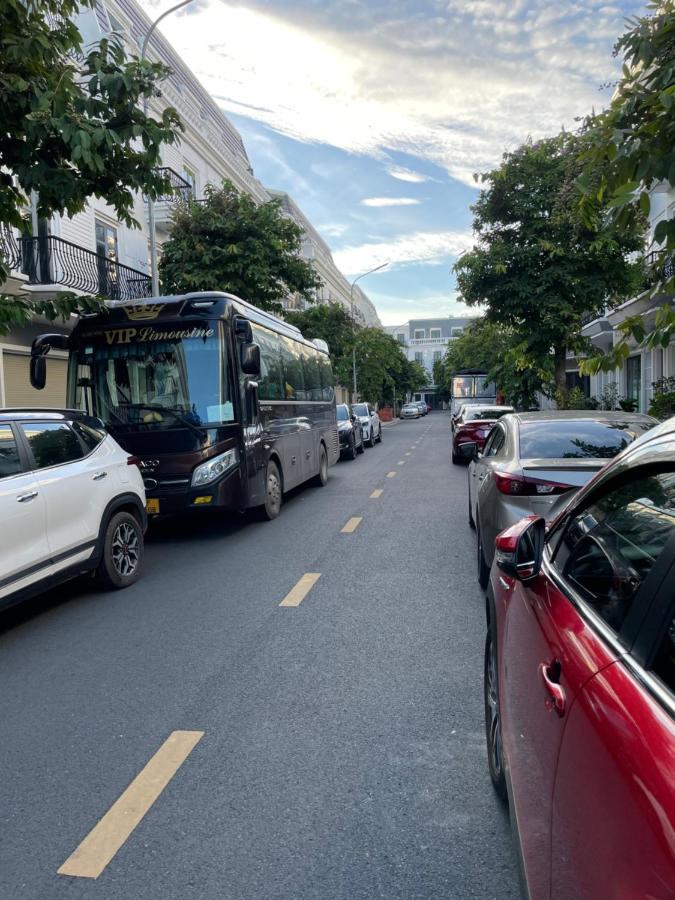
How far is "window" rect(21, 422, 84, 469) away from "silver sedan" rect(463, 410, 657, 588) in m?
3.62

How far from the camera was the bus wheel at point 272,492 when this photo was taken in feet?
34.4

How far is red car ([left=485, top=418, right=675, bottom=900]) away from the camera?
1.26 m

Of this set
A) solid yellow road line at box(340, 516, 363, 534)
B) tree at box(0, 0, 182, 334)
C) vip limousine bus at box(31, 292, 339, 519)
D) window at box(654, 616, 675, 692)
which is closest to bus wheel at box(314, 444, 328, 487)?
solid yellow road line at box(340, 516, 363, 534)

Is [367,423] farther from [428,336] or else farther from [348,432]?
[428,336]

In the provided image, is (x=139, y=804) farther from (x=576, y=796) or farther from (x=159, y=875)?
(x=576, y=796)

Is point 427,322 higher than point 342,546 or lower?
higher

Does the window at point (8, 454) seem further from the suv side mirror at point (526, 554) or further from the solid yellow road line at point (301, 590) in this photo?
the suv side mirror at point (526, 554)

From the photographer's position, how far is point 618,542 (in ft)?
6.51

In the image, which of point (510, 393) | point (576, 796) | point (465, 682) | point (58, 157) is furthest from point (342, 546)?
point (510, 393)

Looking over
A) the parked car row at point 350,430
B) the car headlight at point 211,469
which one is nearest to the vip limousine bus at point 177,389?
the car headlight at point 211,469

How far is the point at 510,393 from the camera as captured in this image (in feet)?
90.2

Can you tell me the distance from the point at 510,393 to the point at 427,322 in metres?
117

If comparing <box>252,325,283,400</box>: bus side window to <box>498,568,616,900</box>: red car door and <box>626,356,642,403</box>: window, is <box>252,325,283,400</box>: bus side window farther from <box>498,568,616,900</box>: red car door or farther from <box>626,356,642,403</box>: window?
<box>626,356,642,403</box>: window

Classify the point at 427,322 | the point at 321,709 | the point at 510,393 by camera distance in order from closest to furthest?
1. the point at 321,709
2. the point at 510,393
3. the point at 427,322
